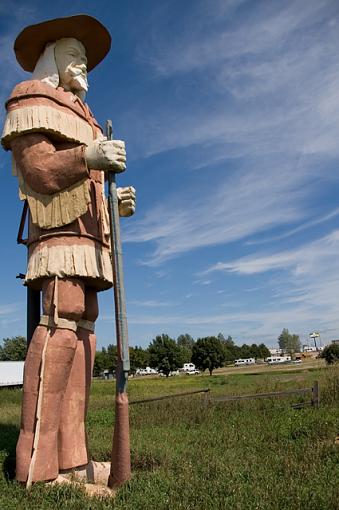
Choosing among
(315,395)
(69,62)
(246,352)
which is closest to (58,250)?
(69,62)

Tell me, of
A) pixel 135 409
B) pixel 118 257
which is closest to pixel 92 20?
pixel 118 257

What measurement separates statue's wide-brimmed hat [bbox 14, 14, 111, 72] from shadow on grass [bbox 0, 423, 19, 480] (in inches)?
149

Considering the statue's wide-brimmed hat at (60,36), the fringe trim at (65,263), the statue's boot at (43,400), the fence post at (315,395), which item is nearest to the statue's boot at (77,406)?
the statue's boot at (43,400)

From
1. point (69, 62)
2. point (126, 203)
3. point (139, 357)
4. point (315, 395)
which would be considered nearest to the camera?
point (69, 62)

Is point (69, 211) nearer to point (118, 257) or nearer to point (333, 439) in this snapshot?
point (118, 257)

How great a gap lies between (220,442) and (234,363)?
333 ft

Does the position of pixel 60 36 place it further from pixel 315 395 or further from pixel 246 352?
pixel 246 352

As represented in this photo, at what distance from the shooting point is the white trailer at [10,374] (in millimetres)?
29016

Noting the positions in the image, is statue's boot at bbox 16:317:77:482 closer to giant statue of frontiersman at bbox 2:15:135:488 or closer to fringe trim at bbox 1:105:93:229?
giant statue of frontiersman at bbox 2:15:135:488

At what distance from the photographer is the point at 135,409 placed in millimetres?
10781

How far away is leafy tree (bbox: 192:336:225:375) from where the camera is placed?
57.2 m

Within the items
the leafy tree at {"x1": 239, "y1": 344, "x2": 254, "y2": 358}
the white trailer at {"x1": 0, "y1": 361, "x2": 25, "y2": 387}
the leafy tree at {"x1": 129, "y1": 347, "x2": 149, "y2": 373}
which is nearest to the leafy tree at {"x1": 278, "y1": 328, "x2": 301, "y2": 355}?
the leafy tree at {"x1": 239, "y1": 344, "x2": 254, "y2": 358}

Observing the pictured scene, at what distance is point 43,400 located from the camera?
388 centimetres

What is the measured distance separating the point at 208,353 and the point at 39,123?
5498cm
